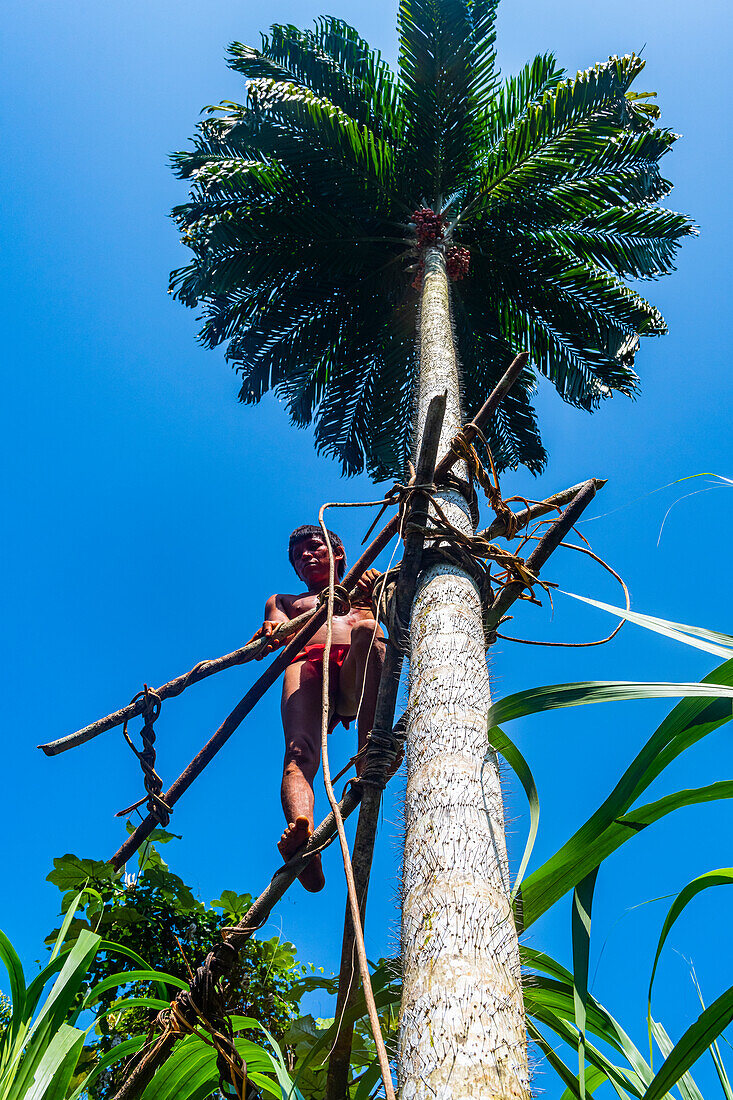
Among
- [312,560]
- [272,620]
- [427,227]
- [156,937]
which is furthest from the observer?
[427,227]

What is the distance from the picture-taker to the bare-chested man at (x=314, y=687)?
3186 mm

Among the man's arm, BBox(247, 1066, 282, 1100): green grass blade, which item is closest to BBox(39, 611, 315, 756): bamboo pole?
the man's arm

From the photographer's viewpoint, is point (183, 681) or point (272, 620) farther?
point (272, 620)

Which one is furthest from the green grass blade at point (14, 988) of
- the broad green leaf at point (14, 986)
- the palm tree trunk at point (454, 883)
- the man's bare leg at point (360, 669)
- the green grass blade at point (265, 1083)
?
the man's bare leg at point (360, 669)

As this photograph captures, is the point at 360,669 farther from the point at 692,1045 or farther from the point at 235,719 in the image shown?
the point at 692,1045

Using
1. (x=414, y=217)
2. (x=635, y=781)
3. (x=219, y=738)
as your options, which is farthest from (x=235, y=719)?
(x=414, y=217)

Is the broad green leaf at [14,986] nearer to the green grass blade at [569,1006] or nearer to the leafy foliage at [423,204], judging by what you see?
the green grass blade at [569,1006]

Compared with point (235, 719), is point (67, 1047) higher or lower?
lower

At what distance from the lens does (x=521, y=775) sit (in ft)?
7.09

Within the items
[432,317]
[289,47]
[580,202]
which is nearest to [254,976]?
[432,317]

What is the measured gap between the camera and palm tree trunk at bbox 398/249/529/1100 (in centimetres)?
149

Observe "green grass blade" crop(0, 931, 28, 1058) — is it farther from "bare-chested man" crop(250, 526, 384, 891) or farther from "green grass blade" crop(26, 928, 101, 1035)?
"bare-chested man" crop(250, 526, 384, 891)

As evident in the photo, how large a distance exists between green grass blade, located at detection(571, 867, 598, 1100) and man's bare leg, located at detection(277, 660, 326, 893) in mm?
1428

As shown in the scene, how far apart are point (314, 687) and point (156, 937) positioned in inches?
51.0
